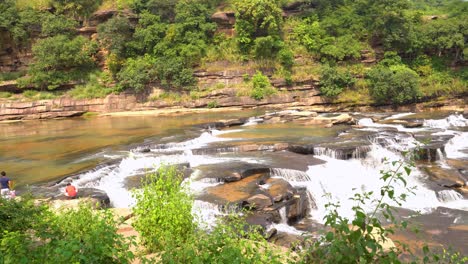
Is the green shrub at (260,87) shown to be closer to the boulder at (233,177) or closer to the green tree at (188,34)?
the green tree at (188,34)

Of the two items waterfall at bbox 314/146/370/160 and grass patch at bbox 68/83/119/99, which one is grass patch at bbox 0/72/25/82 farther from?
waterfall at bbox 314/146/370/160

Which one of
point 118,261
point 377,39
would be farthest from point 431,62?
point 118,261

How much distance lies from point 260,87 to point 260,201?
22026mm

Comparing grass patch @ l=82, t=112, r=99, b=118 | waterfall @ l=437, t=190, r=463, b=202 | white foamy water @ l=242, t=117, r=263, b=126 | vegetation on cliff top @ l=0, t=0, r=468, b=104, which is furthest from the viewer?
vegetation on cliff top @ l=0, t=0, r=468, b=104

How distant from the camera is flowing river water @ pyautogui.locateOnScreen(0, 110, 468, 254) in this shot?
→ 12.1 metres

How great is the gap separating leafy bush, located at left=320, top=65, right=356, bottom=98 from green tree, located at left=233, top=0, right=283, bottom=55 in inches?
256

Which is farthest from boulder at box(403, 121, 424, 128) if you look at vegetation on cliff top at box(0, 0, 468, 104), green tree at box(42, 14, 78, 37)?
green tree at box(42, 14, 78, 37)

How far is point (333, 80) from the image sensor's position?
3086 centimetres

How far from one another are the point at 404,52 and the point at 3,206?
3541cm

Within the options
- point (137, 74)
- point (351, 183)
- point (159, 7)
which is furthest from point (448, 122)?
point (159, 7)

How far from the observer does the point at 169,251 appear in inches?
191

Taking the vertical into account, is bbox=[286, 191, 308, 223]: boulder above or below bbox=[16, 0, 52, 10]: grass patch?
below

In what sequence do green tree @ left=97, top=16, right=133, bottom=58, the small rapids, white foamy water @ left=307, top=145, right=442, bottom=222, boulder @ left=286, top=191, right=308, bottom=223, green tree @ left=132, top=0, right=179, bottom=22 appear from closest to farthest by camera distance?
boulder @ left=286, top=191, right=308, bottom=223 → the small rapids → white foamy water @ left=307, top=145, right=442, bottom=222 → green tree @ left=97, top=16, right=133, bottom=58 → green tree @ left=132, top=0, right=179, bottom=22

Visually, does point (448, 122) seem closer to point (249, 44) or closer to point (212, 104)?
point (212, 104)
